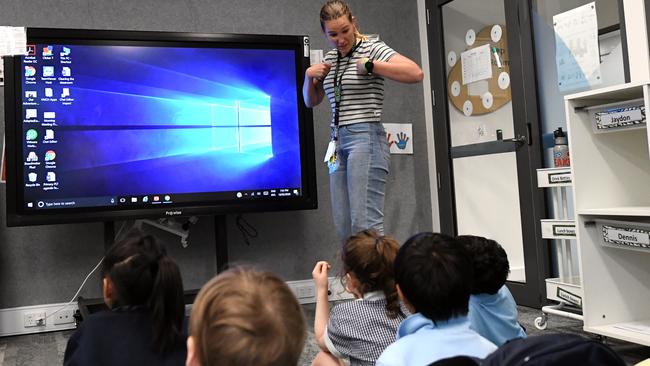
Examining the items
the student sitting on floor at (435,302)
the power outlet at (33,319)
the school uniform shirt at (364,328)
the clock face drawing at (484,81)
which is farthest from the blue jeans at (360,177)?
the power outlet at (33,319)

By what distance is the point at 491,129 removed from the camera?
A: 11.4 feet

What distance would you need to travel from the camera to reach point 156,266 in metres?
1.32

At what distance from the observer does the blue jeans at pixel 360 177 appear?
2.54m

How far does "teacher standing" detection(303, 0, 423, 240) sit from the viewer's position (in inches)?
99.9

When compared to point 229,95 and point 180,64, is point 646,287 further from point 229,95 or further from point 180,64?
point 180,64

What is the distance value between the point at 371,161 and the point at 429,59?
5.35ft

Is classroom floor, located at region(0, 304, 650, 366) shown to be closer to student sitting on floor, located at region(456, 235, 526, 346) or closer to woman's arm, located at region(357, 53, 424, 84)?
student sitting on floor, located at region(456, 235, 526, 346)

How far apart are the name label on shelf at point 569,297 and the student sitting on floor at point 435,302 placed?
1524 mm

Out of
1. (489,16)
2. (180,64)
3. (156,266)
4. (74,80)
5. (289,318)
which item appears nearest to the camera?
(289,318)

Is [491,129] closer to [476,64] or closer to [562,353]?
[476,64]

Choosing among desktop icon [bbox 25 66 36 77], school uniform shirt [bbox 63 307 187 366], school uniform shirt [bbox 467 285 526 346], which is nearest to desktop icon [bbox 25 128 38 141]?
desktop icon [bbox 25 66 36 77]

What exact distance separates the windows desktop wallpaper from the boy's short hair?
2.26 metres

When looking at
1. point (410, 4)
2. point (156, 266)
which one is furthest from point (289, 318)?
point (410, 4)

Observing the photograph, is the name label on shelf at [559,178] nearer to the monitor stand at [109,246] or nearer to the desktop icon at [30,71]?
the monitor stand at [109,246]
